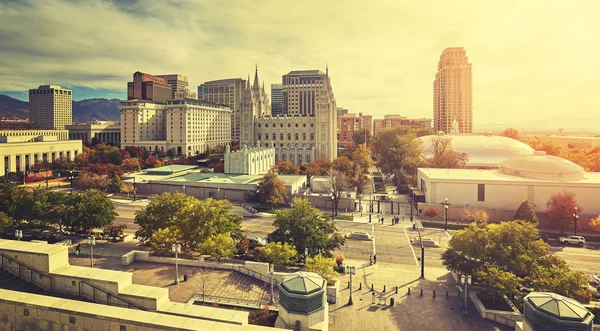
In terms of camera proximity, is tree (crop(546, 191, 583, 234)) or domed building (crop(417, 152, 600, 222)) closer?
tree (crop(546, 191, 583, 234))

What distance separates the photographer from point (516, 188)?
59719 millimetres

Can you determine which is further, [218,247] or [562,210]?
[562,210]

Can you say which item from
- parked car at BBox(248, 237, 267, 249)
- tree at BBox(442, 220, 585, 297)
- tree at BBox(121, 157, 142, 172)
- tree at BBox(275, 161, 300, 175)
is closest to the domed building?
tree at BBox(442, 220, 585, 297)

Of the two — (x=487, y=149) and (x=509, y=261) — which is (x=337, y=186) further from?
(x=487, y=149)

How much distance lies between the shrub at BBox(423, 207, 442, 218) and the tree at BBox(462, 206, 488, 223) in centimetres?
395

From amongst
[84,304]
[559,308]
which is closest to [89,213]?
[84,304]

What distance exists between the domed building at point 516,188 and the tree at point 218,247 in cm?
4102

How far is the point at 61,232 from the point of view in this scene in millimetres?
43531

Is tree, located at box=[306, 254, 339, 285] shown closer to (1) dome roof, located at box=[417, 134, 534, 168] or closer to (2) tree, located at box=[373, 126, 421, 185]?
(2) tree, located at box=[373, 126, 421, 185]

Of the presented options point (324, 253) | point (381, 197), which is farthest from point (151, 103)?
point (324, 253)

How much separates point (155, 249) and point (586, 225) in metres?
61.2

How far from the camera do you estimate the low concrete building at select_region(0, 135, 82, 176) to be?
303 ft

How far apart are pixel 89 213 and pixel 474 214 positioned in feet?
173

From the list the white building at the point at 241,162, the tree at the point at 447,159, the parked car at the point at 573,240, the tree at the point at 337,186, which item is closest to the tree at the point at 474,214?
the parked car at the point at 573,240
